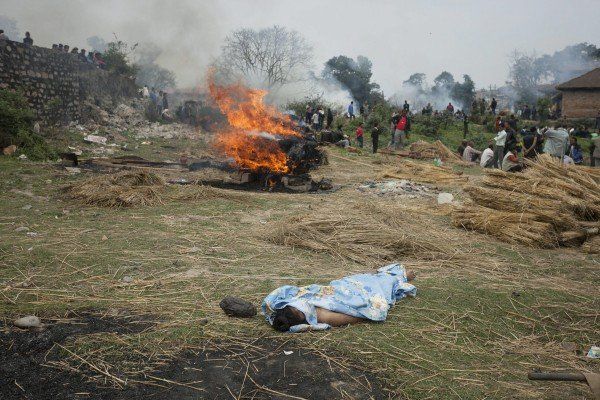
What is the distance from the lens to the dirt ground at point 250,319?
312 cm

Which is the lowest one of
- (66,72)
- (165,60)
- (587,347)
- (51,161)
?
(587,347)

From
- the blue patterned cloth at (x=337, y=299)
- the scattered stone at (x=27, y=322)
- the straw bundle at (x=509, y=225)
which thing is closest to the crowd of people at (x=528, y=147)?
the straw bundle at (x=509, y=225)

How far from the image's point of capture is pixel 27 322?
12.2 ft

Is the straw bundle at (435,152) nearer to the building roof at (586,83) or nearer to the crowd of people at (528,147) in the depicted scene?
the crowd of people at (528,147)

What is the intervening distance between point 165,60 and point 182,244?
33757mm

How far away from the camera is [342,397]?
116 inches

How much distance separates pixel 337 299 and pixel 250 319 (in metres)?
0.80

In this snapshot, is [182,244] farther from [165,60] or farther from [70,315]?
[165,60]

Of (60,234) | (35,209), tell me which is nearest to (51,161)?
(35,209)

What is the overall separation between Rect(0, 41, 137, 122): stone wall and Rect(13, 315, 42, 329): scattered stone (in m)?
14.8

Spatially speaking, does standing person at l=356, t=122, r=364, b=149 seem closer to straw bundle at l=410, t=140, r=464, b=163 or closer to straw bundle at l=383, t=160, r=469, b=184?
straw bundle at l=410, t=140, r=464, b=163

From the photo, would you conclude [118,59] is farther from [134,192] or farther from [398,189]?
[398,189]

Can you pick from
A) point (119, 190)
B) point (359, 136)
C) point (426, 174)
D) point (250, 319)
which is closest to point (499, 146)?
point (426, 174)

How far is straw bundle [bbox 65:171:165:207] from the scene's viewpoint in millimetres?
8234
